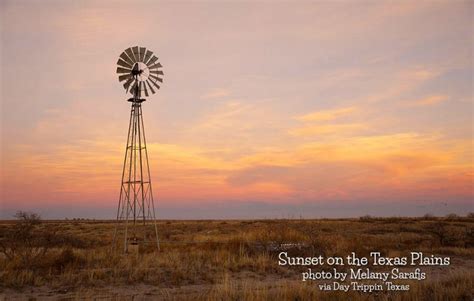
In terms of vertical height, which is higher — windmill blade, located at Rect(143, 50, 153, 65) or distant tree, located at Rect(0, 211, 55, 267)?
windmill blade, located at Rect(143, 50, 153, 65)

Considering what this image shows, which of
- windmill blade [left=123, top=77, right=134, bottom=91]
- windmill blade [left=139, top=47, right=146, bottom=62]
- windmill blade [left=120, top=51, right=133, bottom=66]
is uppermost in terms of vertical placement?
windmill blade [left=139, top=47, right=146, bottom=62]

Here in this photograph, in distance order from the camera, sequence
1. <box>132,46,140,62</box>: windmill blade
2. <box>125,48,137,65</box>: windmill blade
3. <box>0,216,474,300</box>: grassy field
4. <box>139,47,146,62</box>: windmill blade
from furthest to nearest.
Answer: <box>139,47,146,62</box>: windmill blade
<box>132,46,140,62</box>: windmill blade
<box>125,48,137,65</box>: windmill blade
<box>0,216,474,300</box>: grassy field

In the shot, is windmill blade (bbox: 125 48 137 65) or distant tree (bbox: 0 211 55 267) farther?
windmill blade (bbox: 125 48 137 65)

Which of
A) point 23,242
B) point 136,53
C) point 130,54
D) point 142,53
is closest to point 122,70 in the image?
point 130,54

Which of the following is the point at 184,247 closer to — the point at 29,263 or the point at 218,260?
the point at 218,260

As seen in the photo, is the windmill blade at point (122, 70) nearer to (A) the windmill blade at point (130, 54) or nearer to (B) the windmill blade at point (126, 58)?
(B) the windmill blade at point (126, 58)

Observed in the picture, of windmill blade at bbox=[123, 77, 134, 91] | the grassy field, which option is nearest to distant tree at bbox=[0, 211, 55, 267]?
the grassy field

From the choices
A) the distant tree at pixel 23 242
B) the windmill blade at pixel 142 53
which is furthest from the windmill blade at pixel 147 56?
the distant tree at pixel 23 242

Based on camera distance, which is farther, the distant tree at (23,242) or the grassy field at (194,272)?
the distant tree at (23,242)

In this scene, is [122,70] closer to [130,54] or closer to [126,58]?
[126,58]

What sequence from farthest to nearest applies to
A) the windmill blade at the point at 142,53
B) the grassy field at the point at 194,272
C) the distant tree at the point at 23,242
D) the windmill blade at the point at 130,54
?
the windmill blade at the point at 142,53, the windmill blade at the point at 130,54, the distant tree at the point at 23,242, the grassy field at the point at 194,272

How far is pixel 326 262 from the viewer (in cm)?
1532

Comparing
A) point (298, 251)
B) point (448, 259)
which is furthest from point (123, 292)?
point (448, 259)

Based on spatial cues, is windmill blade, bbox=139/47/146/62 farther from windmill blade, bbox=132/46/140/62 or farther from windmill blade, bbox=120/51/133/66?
windmill blade, bbox=120/51/133/66
